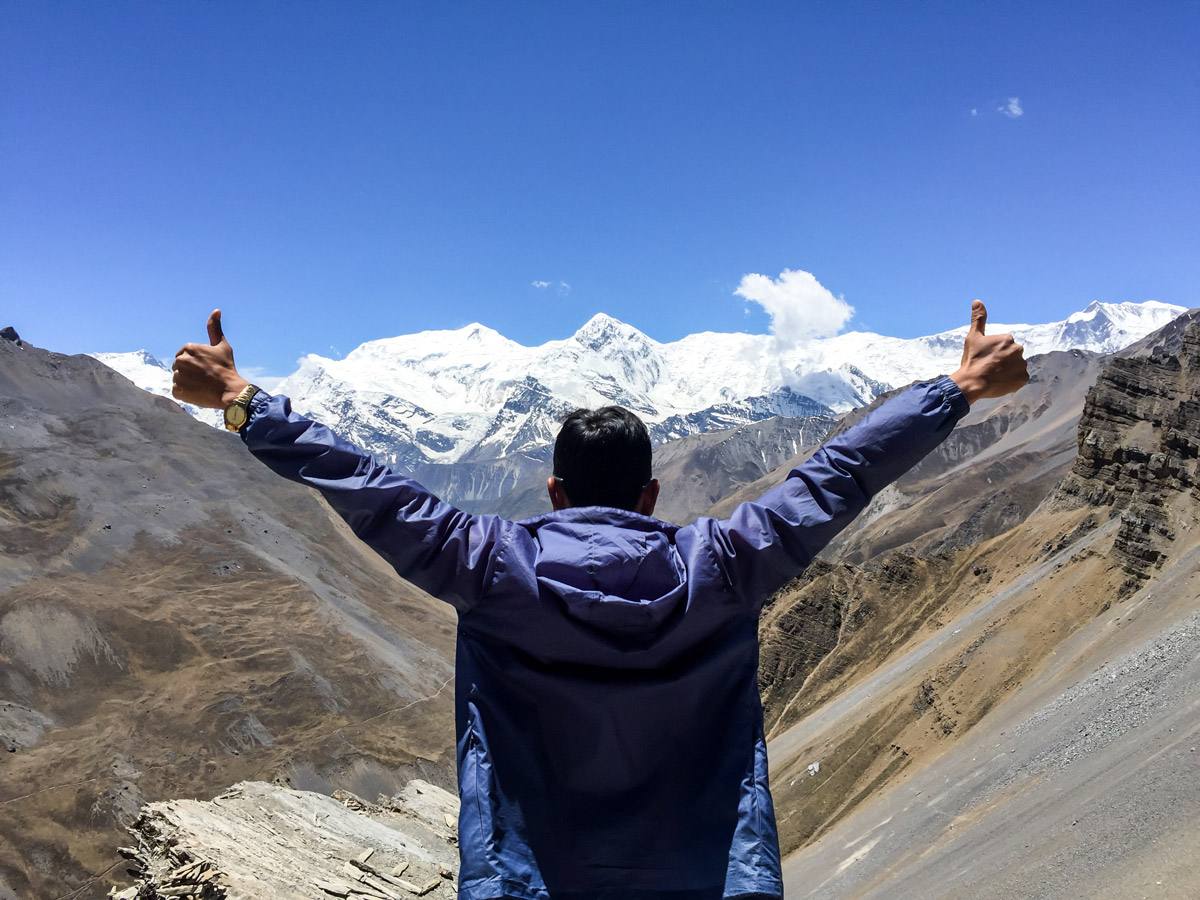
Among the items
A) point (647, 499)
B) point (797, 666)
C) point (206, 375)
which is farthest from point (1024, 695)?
point (206, 375)

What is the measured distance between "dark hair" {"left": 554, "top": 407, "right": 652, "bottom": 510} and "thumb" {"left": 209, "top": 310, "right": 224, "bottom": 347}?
1265mm

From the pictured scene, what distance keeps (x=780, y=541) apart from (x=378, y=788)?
39539 mm

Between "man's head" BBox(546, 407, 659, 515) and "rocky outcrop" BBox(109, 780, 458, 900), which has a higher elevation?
"man's head" BBox(546, 407, 659, 515)

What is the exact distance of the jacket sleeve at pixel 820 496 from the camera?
2.78 m

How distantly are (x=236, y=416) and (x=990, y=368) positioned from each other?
95.3 inches

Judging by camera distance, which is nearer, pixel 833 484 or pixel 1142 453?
pixel 833 484

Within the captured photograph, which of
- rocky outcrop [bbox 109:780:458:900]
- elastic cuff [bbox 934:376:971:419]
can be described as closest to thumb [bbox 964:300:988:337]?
elastic cuff [bbox 934:376:971:419]

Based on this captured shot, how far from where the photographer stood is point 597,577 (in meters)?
2.72

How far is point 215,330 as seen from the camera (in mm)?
3449

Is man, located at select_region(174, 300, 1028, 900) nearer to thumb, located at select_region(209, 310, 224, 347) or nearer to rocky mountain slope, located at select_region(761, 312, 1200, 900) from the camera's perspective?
thumb, located at select_region(209, 310, 224, 347)

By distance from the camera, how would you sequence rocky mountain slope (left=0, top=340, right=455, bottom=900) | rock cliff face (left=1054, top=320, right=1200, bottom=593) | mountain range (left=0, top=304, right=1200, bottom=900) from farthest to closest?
rocky mountain slope (left=0, top=340, right=455, bottom=900) < rock cliff face (left=1054, top=320, right=1200, bottom=593) < mountain range (left=0, top=304, right=1200, bottom=900)

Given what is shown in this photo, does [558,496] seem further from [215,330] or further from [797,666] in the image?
[797,666]

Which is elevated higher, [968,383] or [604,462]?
[968,383]

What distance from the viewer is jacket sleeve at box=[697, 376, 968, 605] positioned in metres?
2.78
